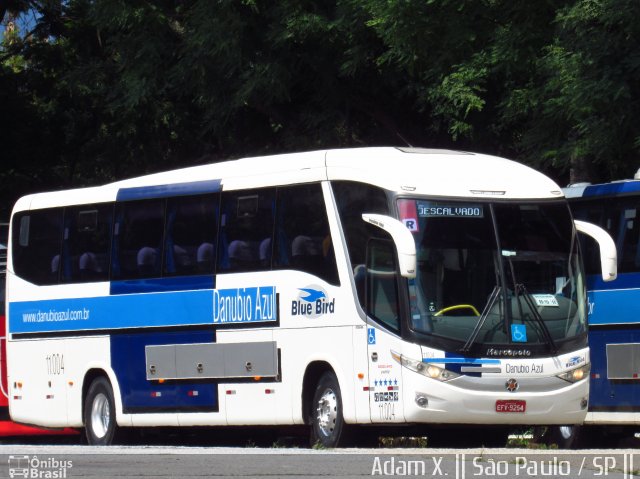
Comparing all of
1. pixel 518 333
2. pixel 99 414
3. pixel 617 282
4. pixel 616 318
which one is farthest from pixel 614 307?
pixel 99 414

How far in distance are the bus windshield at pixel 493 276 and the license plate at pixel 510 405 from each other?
589mm

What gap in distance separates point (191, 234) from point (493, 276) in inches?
185

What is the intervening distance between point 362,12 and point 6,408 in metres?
8.44

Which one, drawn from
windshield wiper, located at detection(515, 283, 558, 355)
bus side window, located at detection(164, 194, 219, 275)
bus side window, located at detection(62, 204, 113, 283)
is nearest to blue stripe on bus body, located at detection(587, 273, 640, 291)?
windshield wiper, located at detection(515, 283, 558, 355)

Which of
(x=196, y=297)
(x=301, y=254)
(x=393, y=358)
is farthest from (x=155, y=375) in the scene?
(x=393, y=358)

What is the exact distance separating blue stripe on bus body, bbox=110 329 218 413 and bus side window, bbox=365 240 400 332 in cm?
299

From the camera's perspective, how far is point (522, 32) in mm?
23031

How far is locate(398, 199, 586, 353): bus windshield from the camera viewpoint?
52.9 ft

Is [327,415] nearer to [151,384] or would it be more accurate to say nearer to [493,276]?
[493,276]

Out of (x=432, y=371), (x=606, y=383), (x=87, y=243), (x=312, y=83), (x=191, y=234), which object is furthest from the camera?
(x=312, y=83)

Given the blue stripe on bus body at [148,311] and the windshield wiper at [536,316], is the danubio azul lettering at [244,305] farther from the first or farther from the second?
the windshield wiper at [536,316]

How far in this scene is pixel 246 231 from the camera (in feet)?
61.4

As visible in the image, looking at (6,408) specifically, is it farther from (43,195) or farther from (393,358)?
(393,358)

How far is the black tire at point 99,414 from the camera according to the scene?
20781 mm
